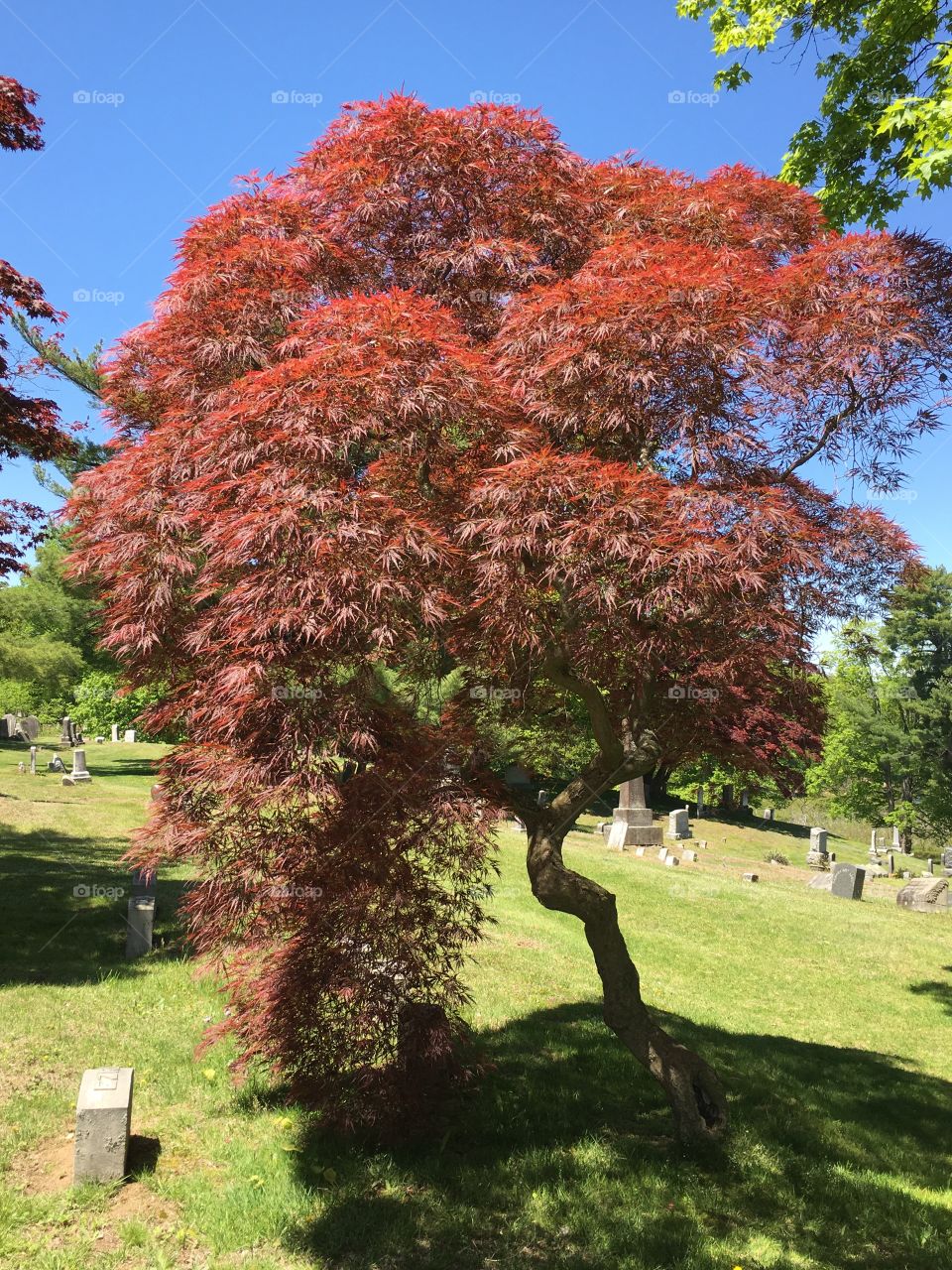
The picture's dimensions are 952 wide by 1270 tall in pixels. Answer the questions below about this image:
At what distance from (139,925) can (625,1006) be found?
5969 mm

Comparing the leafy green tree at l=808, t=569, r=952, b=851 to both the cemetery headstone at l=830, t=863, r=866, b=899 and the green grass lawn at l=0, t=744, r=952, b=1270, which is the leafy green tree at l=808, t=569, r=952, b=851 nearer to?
the cemetery headstone at l=830, t=863, r=866, b=899

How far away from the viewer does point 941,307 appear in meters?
5.33

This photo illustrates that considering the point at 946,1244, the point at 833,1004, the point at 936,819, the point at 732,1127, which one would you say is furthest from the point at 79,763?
the point at 936,819

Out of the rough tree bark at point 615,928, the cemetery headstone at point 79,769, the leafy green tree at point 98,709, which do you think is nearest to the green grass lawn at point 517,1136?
the rough tree bark at point 615,928

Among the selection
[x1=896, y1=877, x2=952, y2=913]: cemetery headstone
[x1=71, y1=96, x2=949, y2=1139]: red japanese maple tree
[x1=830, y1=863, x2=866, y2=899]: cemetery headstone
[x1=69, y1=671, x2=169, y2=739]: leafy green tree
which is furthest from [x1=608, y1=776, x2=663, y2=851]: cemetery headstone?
[x1=69, y1=671, x2=169, y2=739]: leafy green tree

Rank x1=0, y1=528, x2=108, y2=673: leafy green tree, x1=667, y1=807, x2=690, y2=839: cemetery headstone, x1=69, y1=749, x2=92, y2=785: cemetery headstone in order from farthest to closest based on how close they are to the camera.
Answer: x1=0, y1=528, x2=108, y2=673: leafy green tree
x1=667, y1=807, x2=690, y2=839: cemetery headstone
x1=69, y1=749, x2=92, y2=785: cemetery headstone

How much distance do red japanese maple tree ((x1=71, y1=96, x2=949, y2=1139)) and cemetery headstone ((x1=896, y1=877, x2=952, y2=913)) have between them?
47.1 ft

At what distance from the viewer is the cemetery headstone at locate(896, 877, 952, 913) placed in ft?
59.3

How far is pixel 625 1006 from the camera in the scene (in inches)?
244

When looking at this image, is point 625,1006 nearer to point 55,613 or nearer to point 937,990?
point 937,990

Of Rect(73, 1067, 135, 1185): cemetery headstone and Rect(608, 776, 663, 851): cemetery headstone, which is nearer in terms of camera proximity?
Rect(73, 1067, 135, 1185): cemetery headstone

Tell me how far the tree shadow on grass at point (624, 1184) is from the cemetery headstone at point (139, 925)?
444 cm

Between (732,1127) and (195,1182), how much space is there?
3810 millimetres

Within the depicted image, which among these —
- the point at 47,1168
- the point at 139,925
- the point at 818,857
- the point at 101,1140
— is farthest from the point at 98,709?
the point at 101,1140
